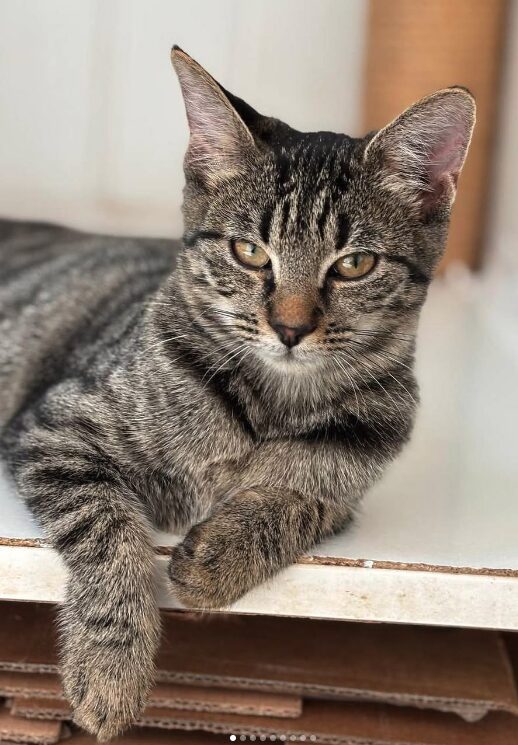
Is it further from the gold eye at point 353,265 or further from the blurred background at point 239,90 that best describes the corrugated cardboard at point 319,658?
the blurred background at point 239,90

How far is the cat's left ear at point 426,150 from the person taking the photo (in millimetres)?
1141

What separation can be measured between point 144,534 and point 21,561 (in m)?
0.15

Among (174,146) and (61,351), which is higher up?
(174,146)

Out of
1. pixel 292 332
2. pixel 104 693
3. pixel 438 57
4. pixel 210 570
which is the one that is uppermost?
pixel 438 57

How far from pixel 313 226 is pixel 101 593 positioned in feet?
1.66

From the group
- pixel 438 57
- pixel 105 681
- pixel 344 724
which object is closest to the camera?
pixel 105 681

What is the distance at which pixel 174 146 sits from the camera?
8.43ft

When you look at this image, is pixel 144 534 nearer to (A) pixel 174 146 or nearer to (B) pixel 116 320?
(B) pixel 116 320

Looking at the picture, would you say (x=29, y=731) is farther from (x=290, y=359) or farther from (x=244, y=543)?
(x=290, y=359)

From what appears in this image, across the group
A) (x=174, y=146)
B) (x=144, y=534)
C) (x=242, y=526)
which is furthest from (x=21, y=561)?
(x=174, y=146)

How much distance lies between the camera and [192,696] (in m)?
1.24

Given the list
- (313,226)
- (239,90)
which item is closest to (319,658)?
(313,226)

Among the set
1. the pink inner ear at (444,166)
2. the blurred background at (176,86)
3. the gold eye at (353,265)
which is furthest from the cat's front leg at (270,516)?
the blurred background at (176,86)

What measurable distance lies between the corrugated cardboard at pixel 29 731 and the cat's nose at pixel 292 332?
59cm
